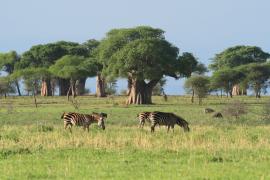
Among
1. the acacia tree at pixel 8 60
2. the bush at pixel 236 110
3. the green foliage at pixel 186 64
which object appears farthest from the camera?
the acacia tree at pixel 8 60

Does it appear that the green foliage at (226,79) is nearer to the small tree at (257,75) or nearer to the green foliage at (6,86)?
the small tree at (257,75)

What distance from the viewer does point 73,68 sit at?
91.9 metres

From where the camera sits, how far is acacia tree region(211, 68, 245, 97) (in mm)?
94375

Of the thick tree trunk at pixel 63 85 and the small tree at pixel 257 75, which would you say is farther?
the thick tree trunk at pixel 63 85

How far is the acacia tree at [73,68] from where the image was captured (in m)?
91.5

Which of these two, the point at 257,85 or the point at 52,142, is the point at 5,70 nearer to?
the point at 257,85

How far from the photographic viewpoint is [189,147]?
62.2ft

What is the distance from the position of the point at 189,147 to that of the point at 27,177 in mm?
6730

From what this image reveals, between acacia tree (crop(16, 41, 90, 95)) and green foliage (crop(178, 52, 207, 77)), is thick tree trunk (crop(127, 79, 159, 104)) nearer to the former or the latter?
green foliage (crop(178, 52, 207, 77))

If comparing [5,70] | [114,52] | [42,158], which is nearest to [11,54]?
[5,70]

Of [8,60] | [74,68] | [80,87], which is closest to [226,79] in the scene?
[74,68]

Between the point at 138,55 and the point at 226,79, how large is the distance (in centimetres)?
2397

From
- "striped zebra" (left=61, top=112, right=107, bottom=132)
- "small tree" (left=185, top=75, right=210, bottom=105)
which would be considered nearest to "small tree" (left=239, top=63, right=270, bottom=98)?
"small tree" (left=185, top=75, right=210, bottom=105)

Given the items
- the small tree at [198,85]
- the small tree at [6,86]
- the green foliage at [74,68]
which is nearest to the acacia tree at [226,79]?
the small tree at [198,85]
